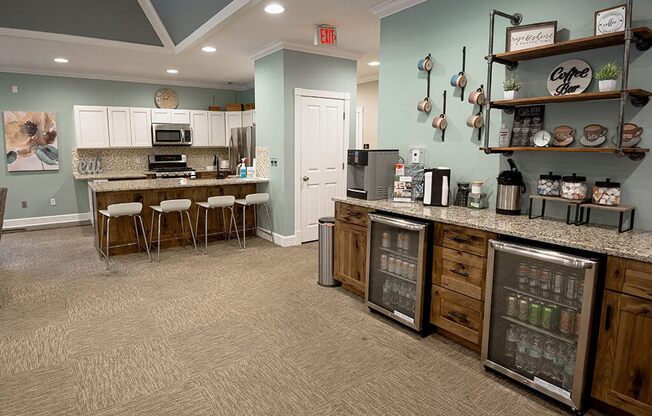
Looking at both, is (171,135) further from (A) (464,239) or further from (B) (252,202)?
(A) (464,239)

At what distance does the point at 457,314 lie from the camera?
9.03 ft

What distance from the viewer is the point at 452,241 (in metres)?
2.73

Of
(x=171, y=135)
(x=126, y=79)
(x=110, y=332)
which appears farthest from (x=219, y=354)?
(x=126, y=79)

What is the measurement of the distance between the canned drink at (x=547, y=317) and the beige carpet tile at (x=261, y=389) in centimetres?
132

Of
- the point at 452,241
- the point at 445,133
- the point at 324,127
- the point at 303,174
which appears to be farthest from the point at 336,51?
the point at 452,241

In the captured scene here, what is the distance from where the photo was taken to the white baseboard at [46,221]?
6.80 m

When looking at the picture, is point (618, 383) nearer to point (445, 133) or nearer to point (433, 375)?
point (433, 375)

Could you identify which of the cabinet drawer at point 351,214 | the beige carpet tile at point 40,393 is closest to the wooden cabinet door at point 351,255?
the cabinet drawer at point 351,214

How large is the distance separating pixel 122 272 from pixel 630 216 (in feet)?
15.1

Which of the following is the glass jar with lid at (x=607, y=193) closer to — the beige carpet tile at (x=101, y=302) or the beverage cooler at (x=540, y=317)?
the beverage cooler at (x=540, y=317)

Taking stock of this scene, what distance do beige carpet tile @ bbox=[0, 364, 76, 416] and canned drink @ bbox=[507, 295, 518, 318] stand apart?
98.6 inches

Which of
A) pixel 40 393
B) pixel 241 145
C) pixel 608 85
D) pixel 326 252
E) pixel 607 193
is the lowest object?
pixel 40 393

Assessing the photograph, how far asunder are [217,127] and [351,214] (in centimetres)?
546

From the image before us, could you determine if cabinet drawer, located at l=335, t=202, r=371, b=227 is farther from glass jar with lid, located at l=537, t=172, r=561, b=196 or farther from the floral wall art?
the floral wall art
